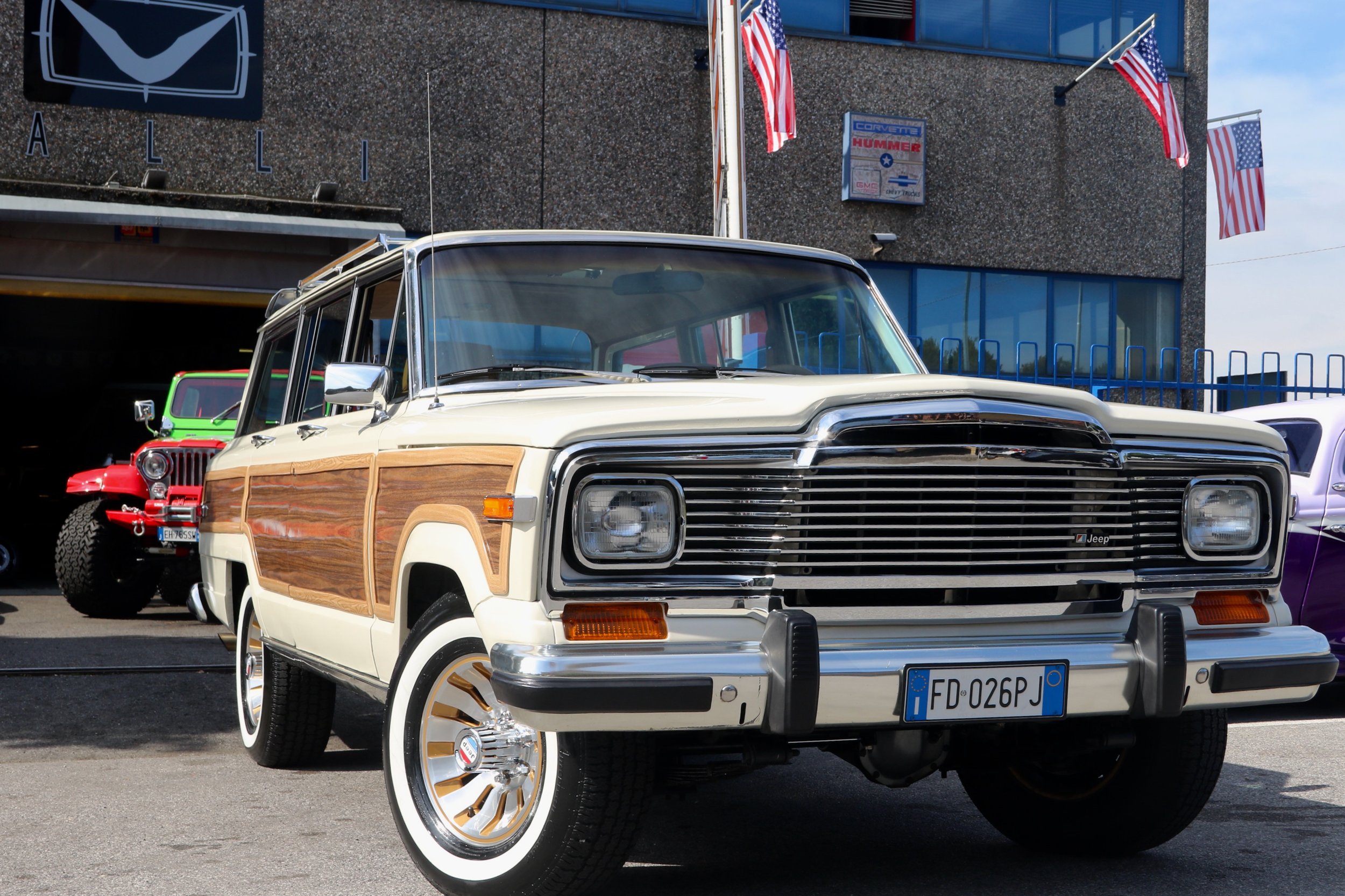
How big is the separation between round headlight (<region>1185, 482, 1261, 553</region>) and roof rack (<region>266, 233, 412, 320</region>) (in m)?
2.55

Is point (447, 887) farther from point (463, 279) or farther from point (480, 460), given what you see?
point (463, 279)

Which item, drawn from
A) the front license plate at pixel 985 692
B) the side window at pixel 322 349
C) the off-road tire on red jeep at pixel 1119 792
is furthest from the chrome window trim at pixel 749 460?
the side window at pixel 322 349

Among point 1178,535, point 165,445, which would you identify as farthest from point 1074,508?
point 165,445

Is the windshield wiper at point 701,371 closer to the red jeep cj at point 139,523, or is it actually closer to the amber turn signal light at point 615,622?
the amber turn signal light at point 615,622

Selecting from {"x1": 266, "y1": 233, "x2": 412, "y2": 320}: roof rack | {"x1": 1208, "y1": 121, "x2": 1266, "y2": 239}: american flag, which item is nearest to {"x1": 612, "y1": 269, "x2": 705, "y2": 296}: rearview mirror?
{"x1": 266, "y1": 233, "x2": 412, "y2": 320}: roof rack

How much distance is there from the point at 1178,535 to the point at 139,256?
13.2m

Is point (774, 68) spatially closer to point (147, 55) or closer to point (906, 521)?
point (147, 55)

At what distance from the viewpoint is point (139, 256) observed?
14758 millimetres

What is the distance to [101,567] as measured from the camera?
37.8 feet

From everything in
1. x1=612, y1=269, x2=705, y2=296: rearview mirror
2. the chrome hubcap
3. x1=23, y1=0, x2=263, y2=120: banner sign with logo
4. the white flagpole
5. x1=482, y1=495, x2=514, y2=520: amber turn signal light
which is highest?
x1=23, y1=0, x2=263, y2=120: banner sign with logo

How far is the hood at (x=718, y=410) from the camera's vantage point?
3.30 m

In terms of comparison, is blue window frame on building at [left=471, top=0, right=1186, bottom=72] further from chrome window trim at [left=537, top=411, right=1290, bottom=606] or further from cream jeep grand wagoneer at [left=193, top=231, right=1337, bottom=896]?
chrome window trim at [left=537, top=411, right=1290, bottom=606]

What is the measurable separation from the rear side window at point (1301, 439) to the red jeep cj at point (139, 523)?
7878 millimetres

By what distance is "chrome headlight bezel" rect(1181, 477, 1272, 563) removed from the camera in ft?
12.6
